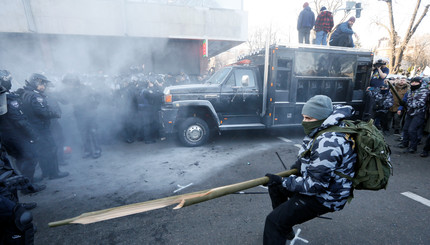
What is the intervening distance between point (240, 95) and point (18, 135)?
4870mm

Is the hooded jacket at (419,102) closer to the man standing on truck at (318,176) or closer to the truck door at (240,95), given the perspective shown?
the truck door at (240,95)

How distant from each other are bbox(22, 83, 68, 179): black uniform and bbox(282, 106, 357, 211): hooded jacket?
14.2 feet

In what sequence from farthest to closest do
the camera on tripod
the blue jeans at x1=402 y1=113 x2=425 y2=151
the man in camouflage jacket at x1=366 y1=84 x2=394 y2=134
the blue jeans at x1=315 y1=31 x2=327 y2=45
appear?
the blue jeans at x1=315 y1=31 x2=327 y2=45, the camera on tripod, the man in camouflage jacket at x1=366 y1=84 x2=394 y2=134, the blue jeans at x1=402 y1=113 x2=425 y2=151

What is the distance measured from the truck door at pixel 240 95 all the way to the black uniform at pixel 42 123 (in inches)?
157

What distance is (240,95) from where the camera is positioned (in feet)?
19.7

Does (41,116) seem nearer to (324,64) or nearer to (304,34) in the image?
(324,64)

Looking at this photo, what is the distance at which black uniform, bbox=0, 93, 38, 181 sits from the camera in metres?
3.29

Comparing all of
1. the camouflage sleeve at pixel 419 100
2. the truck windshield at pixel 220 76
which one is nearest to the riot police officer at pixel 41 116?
the truck windshield at pixel 220 76

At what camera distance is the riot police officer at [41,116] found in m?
3.70

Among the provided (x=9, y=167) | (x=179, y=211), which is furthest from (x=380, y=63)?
(x=9, y=167)

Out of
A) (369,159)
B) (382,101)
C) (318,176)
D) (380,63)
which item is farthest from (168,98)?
(380,63)

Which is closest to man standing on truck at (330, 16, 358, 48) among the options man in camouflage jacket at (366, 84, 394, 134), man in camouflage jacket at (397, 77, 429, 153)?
man in camouflage jacket at (366, 84, 394, 134)

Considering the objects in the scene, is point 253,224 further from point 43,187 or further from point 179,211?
point 43,187

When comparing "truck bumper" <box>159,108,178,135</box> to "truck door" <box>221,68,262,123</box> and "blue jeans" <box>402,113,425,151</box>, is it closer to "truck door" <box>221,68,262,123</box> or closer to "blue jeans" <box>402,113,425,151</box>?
"truck door" <box>221,68,262,123</box>
